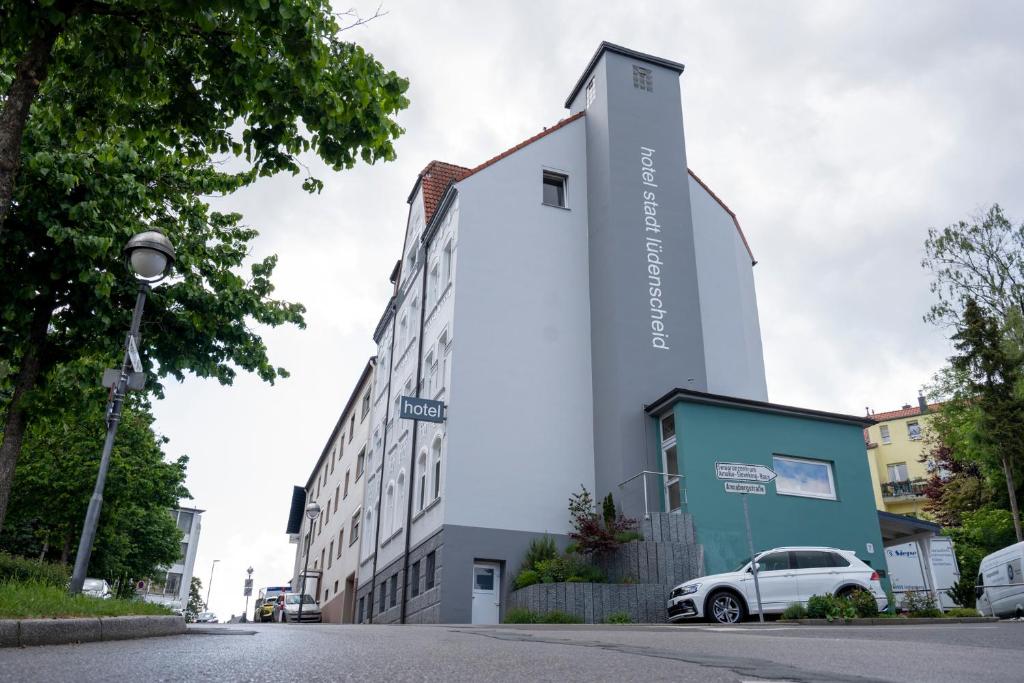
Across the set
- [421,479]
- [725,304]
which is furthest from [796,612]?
[725,304]

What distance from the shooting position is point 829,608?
51.7 feet

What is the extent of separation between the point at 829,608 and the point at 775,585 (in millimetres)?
1765

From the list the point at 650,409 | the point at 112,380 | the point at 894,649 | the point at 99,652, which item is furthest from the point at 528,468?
the point at 99,652

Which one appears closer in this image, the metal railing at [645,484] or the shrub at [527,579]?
the shrub at [527,579]

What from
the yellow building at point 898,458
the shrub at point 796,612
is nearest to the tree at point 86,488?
the shrub at point 796,612

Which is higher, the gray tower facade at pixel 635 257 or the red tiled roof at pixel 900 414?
the red tiled roof at pixel 900 414

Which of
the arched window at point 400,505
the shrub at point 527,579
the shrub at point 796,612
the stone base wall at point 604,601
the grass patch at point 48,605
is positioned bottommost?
the grass patch at point 48,605

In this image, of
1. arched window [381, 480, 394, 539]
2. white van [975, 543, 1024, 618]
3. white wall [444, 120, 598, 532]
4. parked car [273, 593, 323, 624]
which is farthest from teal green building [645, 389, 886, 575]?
parked car [273, 593, 323, 624]

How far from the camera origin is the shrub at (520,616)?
794 inches

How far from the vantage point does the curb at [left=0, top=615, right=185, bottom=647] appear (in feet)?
20.8

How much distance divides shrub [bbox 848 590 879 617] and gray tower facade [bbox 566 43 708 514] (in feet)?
25.7

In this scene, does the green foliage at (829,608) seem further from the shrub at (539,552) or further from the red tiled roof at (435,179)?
the red tiled roof at (435,179)

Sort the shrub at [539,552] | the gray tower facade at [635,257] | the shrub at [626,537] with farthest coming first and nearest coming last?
the gray tower facade at [635,257], the shrub at [539,552], the shrub at [626,537]

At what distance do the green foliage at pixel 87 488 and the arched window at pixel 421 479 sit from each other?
8321mm
